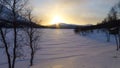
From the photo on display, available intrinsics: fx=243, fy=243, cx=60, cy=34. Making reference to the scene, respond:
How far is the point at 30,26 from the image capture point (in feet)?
134

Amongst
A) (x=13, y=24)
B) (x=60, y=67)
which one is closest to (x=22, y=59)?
(x=60, y=67)

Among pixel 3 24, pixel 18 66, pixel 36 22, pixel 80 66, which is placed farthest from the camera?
pixel 36 22

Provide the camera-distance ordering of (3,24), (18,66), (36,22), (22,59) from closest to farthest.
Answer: (3,24) < (18,66) < (36,22) < (22,59)

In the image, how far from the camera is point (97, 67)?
27828 mm

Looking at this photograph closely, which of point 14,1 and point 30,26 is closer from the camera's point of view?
point 14,1

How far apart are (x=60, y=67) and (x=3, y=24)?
10.9 meters

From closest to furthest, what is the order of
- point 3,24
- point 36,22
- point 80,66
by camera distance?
point 3,24 < point 80,66 < point 36,22

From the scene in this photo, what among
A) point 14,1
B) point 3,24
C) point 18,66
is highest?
point 14,1

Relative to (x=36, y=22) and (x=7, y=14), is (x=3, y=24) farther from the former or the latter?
(x=36, y=22)

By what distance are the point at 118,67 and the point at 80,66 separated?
5217 mm

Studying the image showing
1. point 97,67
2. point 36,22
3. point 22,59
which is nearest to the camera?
point 97,67

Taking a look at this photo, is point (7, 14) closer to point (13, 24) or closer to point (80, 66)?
point (13, 24)

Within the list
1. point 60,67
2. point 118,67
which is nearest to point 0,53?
point 60,67

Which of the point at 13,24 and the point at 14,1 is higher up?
the point at 14,1
